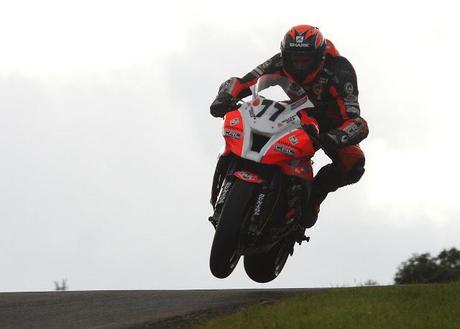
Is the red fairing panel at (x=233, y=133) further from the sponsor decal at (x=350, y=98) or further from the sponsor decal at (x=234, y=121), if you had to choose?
the sponsor decal at (x=350, y=98)

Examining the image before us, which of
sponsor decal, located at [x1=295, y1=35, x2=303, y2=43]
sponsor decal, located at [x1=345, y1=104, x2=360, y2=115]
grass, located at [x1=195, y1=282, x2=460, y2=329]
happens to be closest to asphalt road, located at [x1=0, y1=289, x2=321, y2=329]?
grass, located at [x1=195, y1=282, x2=460, y2=329]

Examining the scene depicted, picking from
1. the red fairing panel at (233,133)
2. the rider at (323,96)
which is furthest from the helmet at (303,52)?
the red fairing panel at (233,133)

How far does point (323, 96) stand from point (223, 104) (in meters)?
0.99

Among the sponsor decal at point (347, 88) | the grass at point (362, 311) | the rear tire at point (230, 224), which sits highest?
the sponsor decal at point (347, 88)

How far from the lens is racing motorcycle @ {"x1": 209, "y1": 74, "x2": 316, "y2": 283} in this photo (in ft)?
33.9

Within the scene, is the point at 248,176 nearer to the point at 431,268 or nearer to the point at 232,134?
the point at 232,134

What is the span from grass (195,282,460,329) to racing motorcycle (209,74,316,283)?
2.32ft

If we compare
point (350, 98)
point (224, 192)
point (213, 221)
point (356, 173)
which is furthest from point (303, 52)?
point (213, 221)

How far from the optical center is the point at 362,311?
9180 mm

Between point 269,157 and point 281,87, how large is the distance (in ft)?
3.96

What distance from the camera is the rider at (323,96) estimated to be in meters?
11.2

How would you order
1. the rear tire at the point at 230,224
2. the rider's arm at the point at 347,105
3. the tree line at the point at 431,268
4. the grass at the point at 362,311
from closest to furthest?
the grass at the point at 362,311
the rear tire at the point at 230,224
the rider's arm at the point at 347,105
the tree line at the point at 431,268

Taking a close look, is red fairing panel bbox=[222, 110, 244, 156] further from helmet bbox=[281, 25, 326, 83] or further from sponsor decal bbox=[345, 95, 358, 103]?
sponsor decal bbox=[345, 95, 358, 103]

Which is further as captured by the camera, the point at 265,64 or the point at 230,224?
the point at 265,64
